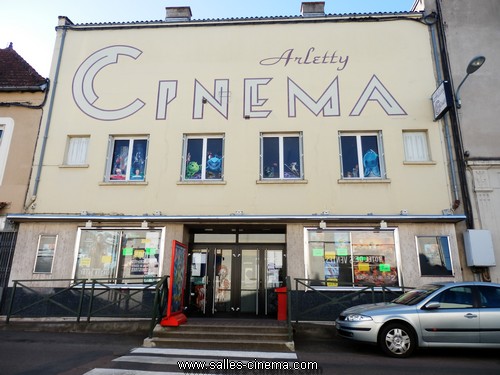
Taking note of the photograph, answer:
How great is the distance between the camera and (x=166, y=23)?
13.3m

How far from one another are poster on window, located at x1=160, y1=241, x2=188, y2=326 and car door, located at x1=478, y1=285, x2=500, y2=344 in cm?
658

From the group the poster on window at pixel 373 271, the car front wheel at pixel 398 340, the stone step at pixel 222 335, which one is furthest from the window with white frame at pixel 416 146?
the stone step at pixel 222 335

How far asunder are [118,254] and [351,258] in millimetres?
6926

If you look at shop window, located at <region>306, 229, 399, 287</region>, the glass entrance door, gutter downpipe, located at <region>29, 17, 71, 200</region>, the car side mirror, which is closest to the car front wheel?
the car side mirror

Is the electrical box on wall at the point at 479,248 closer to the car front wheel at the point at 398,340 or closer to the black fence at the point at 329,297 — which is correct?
the black fence at the point at 329,297

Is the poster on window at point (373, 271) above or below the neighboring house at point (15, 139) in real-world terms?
below

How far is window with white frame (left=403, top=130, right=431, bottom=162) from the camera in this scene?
11.5m

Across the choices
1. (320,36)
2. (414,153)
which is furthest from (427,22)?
(414,153)

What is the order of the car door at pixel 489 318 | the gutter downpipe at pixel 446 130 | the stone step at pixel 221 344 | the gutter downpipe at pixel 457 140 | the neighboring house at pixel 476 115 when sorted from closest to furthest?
the car door at pixel 489 318 < the stone step at pixel 221 344 < the neighboring house at pixel 476 115 < the gutter downpipe at pixel 457 140 < the gutter downpipe at pixel 446 130

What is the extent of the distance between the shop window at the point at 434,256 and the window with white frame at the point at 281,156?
158 inches

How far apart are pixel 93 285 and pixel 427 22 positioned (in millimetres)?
13663

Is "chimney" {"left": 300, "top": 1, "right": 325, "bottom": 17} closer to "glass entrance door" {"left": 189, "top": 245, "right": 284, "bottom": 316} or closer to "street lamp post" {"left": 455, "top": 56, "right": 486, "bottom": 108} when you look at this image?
"street lamp post" {"left": 455, "top": 56, "right": 486, "bottom": 108}

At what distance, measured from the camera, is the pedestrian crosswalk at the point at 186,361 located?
6.11m

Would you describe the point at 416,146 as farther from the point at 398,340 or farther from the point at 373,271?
the point at 398,340
